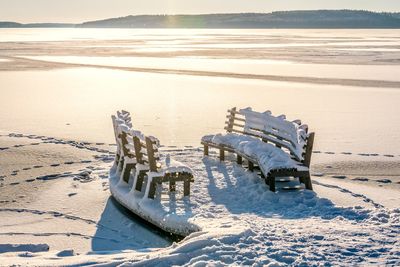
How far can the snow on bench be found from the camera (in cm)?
805

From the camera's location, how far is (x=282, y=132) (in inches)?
431

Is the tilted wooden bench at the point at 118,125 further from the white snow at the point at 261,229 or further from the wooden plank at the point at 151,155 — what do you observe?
the wooden plank at the point at 151,155

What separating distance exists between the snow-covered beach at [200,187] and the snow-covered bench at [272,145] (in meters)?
0.33

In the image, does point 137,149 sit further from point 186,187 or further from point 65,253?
point 65,253

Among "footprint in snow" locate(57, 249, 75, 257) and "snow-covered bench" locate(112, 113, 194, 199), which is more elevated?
"snow-covered bench" locate(112, 113, 194, 199)

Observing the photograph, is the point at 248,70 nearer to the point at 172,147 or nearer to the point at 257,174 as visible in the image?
the point at 172,147

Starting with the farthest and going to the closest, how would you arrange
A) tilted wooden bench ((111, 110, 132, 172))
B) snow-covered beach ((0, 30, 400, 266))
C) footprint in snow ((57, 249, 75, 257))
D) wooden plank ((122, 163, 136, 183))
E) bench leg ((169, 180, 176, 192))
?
1. tilted wooden bench ((111, 110, 132, 172))
2. wooden plank ((122, 163, 136, 183))
3. bench leg ((169, 180, 176, 192))
4. footprint in snow ((57, 249, 75, 257))
5. snow-covered beach ((0, 30, 400, 266))

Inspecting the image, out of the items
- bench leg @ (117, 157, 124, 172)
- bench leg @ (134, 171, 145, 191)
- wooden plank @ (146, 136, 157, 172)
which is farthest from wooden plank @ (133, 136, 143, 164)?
bench leg @ (117, 157, 124, 172)

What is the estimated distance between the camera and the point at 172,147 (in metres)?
13.7

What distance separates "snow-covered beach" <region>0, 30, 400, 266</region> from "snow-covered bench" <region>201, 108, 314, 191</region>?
332 mm

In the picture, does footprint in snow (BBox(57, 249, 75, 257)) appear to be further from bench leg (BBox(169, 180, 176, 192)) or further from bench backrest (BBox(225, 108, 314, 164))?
bench backrest (BBox(225, 108, 314, 164))

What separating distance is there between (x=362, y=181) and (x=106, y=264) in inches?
254

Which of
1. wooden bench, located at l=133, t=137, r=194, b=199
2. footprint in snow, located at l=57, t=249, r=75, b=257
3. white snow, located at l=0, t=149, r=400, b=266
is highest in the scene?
wooden bench, located at l=133, t=137, r=194, b=199

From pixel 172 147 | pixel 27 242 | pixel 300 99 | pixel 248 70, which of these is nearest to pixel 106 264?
pixel 27 242
